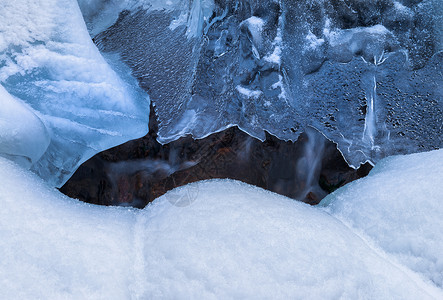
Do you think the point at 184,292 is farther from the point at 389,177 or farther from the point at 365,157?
the point at 365,157

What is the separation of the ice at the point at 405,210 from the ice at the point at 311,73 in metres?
0.44

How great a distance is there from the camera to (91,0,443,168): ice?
1.58 m

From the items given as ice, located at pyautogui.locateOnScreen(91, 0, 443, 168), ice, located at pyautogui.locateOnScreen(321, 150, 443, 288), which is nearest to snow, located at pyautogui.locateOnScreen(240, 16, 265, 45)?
ice, located at pyautogui.locateOnScreen(91, 0, 443, 168)

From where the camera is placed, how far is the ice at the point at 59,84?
142 cm

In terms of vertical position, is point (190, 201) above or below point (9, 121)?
below

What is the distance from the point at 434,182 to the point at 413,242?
17cm

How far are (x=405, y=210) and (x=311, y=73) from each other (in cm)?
76

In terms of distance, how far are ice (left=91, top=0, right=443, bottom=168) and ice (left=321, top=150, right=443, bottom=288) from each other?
17.5 inches

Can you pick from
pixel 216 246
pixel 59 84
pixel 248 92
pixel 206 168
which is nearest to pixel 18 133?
pixel 59 84

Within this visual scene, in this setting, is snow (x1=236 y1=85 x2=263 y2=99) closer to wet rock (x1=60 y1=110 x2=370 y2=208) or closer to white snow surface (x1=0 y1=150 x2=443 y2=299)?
wet rock (x1=60 y1=110 x2=370 y2=208)

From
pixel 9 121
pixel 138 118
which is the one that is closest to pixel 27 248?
Answer: pixel 9 121

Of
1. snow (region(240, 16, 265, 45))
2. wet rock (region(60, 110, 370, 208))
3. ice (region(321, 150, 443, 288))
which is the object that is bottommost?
wet rock (region(60, 110, 370, 208))

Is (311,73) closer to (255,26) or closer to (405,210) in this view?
(255,26)

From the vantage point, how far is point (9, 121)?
1.20 meters
